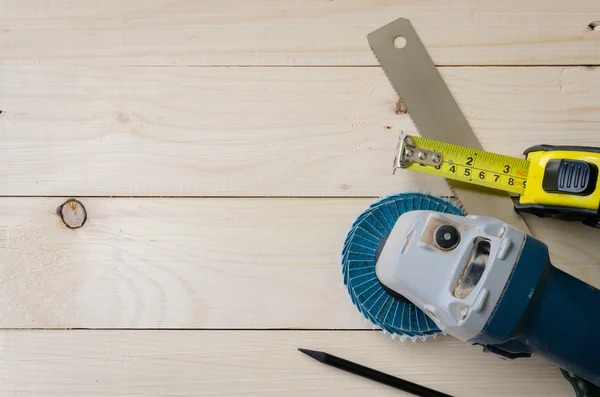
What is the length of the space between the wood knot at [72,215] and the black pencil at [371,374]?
38cm

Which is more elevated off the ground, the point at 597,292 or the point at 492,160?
the point at 492,160

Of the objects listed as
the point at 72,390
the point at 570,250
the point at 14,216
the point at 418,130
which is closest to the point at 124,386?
the point at 72,390

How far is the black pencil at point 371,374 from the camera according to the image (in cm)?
85

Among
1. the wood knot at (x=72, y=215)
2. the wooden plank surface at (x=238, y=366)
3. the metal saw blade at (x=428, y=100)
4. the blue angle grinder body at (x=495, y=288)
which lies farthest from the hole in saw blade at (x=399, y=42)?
the wood knot at (x=72, y=215)

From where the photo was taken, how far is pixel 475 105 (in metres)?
0.90

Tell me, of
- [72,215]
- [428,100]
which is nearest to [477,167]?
[428,100]

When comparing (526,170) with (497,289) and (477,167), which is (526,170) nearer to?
(477,167)

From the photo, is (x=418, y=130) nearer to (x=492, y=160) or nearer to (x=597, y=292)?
(x=492, y=160)

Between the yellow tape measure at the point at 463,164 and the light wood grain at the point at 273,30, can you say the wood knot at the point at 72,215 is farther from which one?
the yellow tape measure at the point at 463,164

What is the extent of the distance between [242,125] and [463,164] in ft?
1.08

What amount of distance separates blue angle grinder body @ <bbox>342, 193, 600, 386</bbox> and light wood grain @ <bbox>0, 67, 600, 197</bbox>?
7.2 inches

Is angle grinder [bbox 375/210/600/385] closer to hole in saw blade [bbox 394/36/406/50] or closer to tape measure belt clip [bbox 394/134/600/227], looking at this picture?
tape measure belt clip [bbox 394/134/600/227]

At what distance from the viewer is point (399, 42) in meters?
0.91

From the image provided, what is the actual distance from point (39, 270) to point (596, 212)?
2.58 ft
